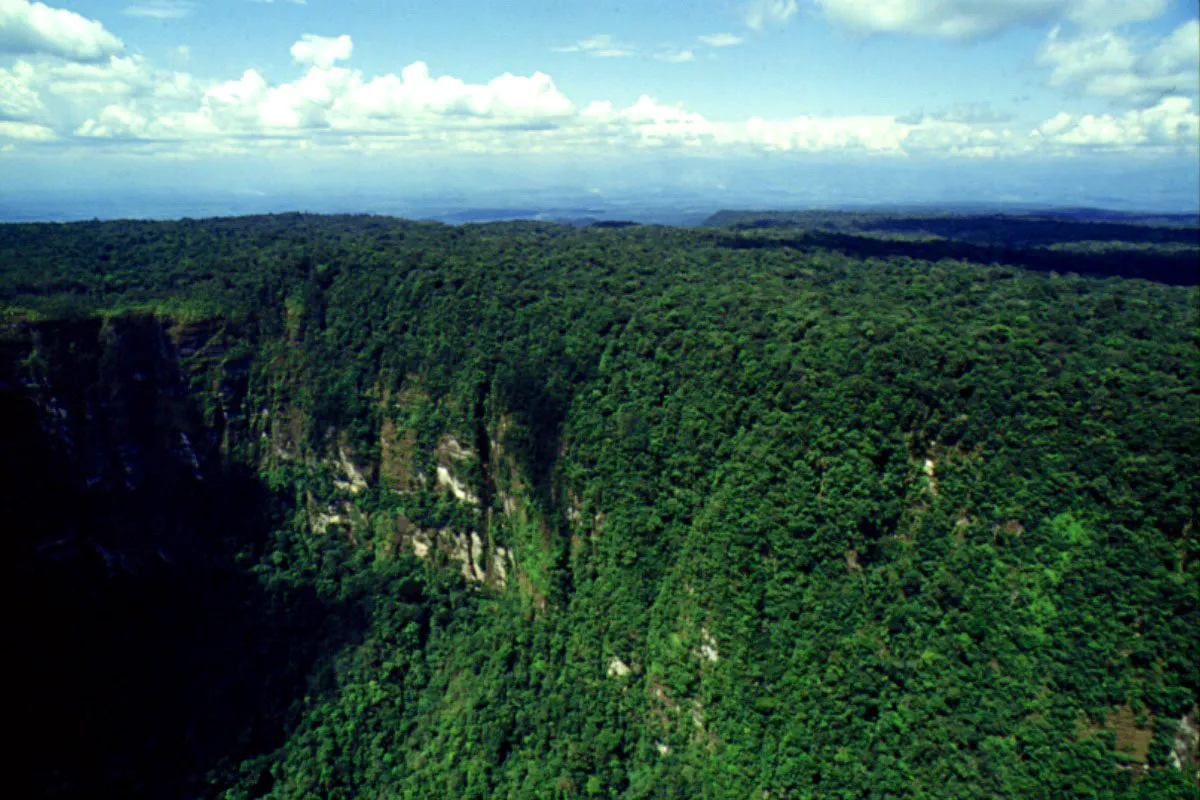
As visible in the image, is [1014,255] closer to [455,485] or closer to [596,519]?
[596,519]

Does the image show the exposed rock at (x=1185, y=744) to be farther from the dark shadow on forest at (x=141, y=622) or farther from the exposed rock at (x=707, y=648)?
the dark shadow on forest at (x=141, y=622)

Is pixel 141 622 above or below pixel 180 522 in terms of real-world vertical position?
below

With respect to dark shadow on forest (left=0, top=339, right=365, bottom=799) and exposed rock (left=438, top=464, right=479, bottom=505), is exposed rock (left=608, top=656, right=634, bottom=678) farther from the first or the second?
dark shadow on forest (left=0, top=339, right=365, bottom=799)

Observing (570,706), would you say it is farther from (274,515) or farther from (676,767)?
(274,515)

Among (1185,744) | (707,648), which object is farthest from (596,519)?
(1185,744)

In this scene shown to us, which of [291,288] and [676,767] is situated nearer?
[676,767]

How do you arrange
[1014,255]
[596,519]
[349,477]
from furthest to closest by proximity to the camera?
[1014,255]
[349,477]
[596,519]

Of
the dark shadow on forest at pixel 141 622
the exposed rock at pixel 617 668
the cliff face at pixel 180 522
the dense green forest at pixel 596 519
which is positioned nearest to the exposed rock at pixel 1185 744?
the dense green forest at pixel 596 519

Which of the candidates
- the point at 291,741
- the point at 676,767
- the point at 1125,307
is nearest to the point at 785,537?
the point at 676,767
